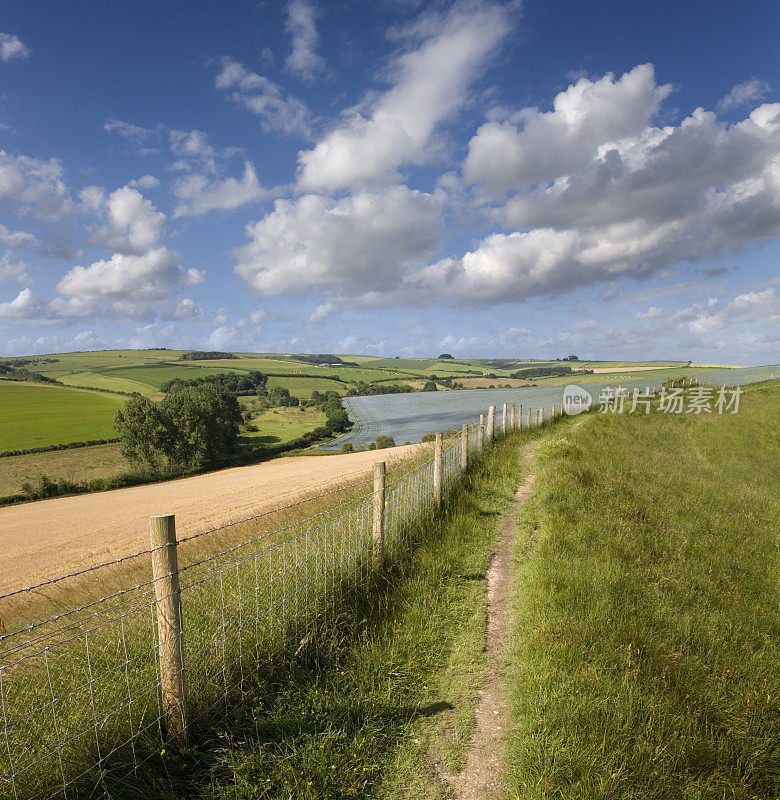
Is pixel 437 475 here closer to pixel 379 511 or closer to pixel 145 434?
pixel 379 511

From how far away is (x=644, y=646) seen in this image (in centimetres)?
441

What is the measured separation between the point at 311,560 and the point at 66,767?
10.2 feet

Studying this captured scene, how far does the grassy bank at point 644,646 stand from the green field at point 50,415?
72.4 metres

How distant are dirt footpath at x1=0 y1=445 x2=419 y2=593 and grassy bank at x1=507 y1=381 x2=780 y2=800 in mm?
9319

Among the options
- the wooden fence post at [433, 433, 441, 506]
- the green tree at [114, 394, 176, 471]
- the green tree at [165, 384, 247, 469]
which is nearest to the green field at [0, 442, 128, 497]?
the green tree at [114, 394, 176, 471]

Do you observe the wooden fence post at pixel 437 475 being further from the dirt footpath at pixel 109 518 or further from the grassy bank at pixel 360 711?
the dirt footpath at pixel 109 518

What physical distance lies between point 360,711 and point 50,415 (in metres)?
92.8

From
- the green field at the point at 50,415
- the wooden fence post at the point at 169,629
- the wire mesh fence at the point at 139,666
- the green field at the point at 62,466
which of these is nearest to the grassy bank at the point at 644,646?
the wire mesh fence at the point at 139,666

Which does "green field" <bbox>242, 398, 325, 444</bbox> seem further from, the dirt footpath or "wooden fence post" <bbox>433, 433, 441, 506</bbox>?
"wooden fence post" <bbox>433, 433, 441, 506</bbox>

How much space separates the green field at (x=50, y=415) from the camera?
63.1 meters

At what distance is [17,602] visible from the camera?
12.1 meters

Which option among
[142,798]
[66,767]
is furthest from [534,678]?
[66,767]

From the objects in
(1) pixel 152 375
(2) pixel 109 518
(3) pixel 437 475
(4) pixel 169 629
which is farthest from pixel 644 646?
(1) pixel 152 375

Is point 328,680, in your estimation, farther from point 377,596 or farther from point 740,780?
point 740,780
